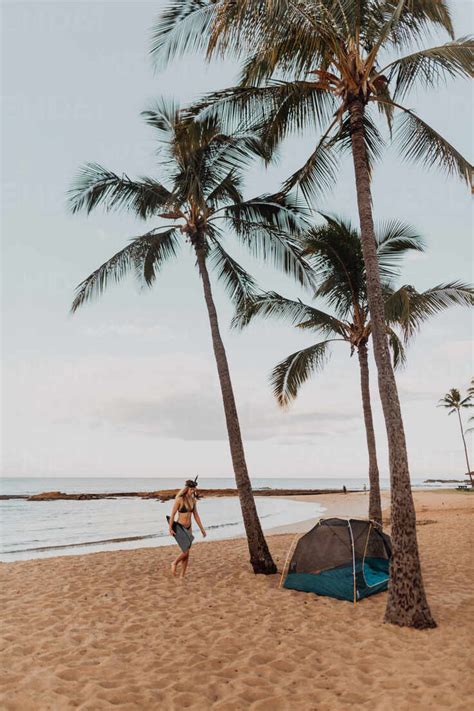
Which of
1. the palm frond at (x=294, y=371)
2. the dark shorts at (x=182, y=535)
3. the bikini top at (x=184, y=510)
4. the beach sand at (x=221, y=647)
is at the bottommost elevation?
the beach sand at (x=221, y=647)

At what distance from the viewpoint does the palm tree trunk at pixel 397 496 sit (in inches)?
228

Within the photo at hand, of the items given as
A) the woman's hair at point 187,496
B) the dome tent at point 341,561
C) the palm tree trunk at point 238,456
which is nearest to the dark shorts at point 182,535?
the woman's hair at point 187,496

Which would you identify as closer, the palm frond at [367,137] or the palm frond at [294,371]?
the palm frond at [367,137]

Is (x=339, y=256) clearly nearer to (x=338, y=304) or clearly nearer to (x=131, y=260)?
(x=338, y=304)

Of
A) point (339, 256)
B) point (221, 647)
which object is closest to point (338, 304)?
point (339, 256)

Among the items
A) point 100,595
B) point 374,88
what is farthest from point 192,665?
point 374,88

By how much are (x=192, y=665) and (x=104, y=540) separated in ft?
46.4

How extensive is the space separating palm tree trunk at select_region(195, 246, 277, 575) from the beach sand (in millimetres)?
450

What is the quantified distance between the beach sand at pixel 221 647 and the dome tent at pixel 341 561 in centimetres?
25

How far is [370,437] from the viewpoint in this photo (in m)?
11.4

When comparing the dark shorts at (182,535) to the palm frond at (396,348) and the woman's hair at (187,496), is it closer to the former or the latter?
the woman's hair at (187,496)

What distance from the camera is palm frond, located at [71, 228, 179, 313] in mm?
10820

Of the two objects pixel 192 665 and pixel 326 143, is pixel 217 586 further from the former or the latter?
pixel 326 143

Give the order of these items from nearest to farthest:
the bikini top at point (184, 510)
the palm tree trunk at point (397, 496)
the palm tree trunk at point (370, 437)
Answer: the palm tree trunk at point (397, 496) → the bikini top at point (184, 510) → the palm tree trunk at point (370, 437)
